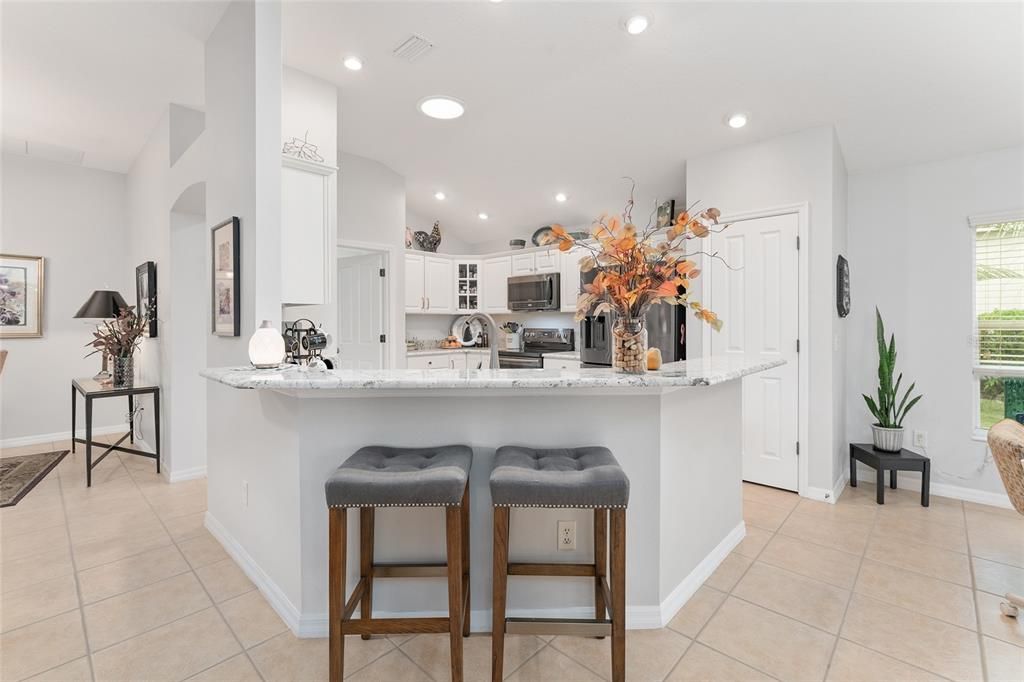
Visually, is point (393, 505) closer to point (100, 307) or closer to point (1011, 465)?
point (1011, 465)

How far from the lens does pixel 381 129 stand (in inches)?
153

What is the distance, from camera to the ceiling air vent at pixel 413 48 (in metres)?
2.79

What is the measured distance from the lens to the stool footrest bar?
→ 5.04ft

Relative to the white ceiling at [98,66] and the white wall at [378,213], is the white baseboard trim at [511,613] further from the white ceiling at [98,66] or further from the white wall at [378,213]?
the white ceiling at [98,66]

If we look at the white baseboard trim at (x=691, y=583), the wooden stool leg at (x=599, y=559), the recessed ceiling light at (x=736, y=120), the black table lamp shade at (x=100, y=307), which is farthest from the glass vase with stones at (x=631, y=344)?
the black table lamp shade at (x=100, y=307)

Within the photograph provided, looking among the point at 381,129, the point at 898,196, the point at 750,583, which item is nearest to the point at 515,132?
the point at 381,129

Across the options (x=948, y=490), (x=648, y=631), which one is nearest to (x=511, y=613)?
(x=648, y=631)

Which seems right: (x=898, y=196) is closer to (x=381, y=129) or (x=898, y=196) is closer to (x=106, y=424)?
(x=381, y=129)

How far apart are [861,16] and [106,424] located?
24.0ft

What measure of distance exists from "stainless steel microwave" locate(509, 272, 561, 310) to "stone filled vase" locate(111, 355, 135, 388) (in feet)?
12.1

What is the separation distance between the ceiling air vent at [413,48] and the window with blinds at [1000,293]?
3943mm

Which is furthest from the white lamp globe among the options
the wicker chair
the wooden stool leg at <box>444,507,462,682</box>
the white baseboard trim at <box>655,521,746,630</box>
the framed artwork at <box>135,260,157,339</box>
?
the wicker chair

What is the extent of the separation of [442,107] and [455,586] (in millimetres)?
3132

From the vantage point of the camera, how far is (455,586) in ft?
4.94
